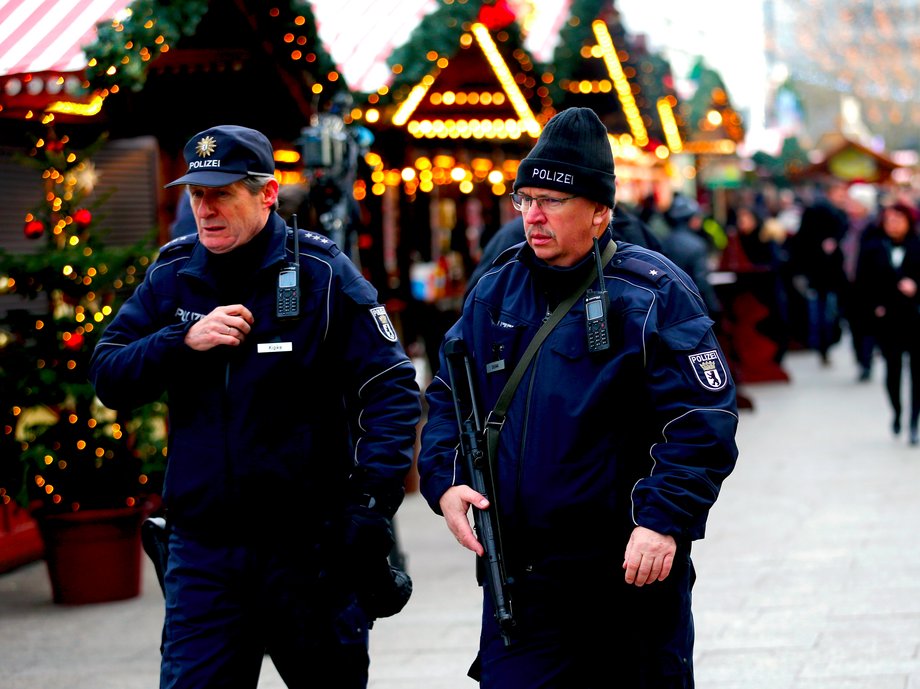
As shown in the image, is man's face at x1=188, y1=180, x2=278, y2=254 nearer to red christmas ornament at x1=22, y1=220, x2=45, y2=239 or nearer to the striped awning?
the striped awning

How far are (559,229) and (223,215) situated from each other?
0.94 metres

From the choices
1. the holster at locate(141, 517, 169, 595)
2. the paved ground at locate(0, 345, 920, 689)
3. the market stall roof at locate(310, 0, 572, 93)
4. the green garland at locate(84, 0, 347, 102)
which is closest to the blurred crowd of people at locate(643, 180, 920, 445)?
the paved ground at locate(0, 345, 920, 689)

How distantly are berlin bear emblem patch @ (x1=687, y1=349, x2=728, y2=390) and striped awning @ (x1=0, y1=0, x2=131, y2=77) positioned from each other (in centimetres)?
406

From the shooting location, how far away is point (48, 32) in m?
7.15

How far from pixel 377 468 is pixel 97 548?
387 cm

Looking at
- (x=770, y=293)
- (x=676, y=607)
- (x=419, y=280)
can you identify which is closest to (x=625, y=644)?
(x=676, y=607)

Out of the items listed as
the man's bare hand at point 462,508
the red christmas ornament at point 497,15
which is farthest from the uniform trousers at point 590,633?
the red christmas ornament at point 497,15

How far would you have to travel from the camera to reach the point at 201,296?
421cm

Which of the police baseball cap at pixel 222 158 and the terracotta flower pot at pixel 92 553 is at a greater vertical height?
the police baseball cap at pixel 222 158

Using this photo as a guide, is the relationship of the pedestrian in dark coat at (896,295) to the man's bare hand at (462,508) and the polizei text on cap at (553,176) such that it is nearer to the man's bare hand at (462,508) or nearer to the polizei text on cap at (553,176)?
the polizei text on cap at (553,176)

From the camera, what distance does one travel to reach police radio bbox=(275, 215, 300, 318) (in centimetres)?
410

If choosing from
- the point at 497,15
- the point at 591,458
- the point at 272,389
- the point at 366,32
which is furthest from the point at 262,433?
the point at 497,15

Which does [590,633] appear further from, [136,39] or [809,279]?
[809,279]

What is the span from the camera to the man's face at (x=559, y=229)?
3.77 metres
